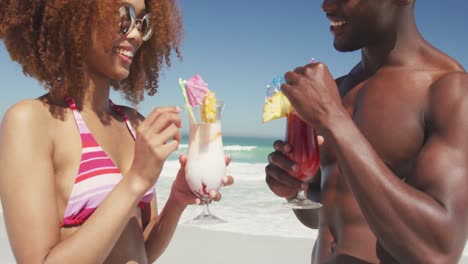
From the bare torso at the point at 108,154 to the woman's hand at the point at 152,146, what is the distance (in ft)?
0.87

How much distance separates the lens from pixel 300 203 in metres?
2.19

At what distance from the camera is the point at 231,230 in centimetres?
708

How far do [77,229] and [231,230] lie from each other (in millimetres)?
5435

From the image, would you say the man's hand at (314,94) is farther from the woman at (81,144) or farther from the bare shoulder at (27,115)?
the bare shoulder at (27,115)

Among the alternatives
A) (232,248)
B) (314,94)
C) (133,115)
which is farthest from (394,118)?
(232,248)

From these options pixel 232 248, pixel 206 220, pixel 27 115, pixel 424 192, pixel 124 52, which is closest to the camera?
pixel 424 192

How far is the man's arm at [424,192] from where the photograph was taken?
1494 mm

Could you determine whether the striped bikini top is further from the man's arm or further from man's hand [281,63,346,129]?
the man's arm

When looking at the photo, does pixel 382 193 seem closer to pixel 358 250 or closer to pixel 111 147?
pixel 358 250

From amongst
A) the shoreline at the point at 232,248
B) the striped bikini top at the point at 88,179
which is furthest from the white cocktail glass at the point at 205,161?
the shoreline at the point at 232,248

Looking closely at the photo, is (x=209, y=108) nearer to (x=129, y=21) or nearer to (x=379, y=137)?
(x=129, y=21)

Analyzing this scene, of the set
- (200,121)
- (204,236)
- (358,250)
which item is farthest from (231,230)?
(358,250)

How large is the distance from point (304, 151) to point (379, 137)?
426mm

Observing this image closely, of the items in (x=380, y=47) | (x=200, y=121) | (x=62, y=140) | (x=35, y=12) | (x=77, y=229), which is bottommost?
(x=77, y=229)
